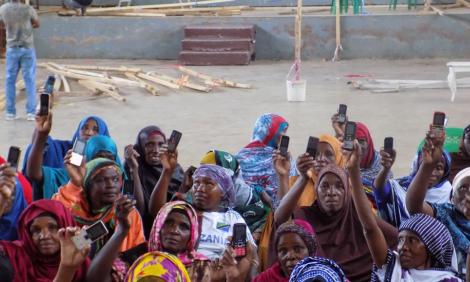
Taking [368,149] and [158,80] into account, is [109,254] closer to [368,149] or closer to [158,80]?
[368,149]

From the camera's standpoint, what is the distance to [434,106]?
13547 mm

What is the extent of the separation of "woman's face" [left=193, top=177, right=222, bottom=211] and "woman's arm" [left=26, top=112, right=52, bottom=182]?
0.97 m

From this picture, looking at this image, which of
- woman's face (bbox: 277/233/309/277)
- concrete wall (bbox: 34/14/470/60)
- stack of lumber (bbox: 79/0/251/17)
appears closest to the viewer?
woman's face (bbox: 277/233/309/277)

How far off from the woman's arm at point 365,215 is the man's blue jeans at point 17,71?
27.8 ft

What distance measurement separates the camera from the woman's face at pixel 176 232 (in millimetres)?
4934

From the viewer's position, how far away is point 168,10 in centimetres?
2088

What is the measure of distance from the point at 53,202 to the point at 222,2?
17831 millimetres

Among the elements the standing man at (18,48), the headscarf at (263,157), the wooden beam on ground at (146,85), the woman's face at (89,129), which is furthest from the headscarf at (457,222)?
the wooden beam on ground at (146,85)

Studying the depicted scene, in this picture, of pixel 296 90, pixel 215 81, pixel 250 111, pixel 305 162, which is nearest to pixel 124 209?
pixel 305 162

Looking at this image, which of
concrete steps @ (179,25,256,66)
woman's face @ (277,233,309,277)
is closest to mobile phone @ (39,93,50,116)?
woman's face @ (277,233,309,277)

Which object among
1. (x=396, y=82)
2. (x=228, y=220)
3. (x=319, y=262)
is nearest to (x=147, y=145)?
(x=228, y=220)

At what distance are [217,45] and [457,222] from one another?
1356cm

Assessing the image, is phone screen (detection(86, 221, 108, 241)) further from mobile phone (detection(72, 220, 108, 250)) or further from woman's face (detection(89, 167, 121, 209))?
woman's face (detection(89, 167, 121, 209))

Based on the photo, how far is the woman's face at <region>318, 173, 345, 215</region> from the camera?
5469mm
